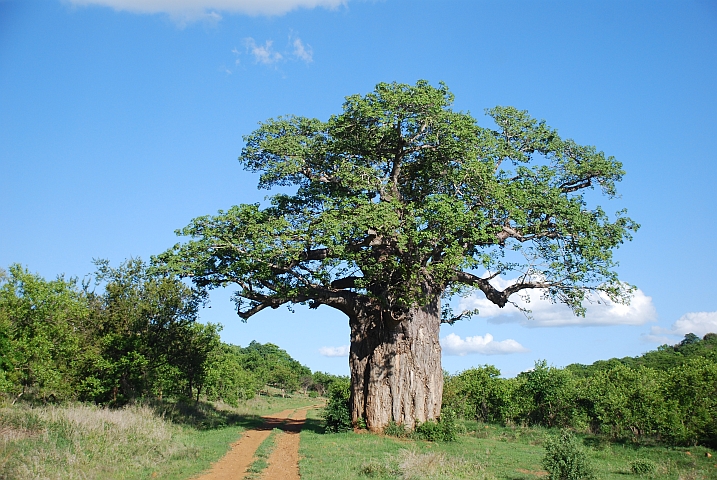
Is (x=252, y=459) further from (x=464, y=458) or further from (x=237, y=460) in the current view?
(x=464, y=458)

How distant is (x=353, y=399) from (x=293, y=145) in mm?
9055

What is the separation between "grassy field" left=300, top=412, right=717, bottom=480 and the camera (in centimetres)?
1170

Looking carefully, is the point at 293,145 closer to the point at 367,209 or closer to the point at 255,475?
the point at 367,209

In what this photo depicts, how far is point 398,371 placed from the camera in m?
18.9

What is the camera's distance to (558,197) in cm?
1791

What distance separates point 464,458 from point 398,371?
482 cm

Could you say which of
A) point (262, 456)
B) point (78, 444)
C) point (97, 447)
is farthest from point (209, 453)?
point (78, 444)

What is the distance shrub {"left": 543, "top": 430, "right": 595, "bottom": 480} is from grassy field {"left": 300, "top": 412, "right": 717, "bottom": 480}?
1123 mm

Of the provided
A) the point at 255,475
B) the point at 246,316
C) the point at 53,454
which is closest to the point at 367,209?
the point at 246,316

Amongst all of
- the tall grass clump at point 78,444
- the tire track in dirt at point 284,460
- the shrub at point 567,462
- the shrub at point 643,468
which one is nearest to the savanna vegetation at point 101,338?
the tall grass clump at point 78,444

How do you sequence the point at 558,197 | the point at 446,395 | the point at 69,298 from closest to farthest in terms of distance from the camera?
the point at 558,197, the point at 69,298, the point at 446,395

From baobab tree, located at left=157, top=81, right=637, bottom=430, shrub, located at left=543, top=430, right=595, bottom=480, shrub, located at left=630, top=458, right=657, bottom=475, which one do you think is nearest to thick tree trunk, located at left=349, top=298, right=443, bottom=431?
baobab tree, located at left=157, top=81, right=637, bottom=430

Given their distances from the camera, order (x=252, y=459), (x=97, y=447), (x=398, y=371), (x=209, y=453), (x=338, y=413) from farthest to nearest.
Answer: (x=338, y=413) → (x=398, y=371) → (x=209, y=453) → (x=252, y=459) → (x=97, y=447)

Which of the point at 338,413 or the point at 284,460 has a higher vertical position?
the point at 338,413
